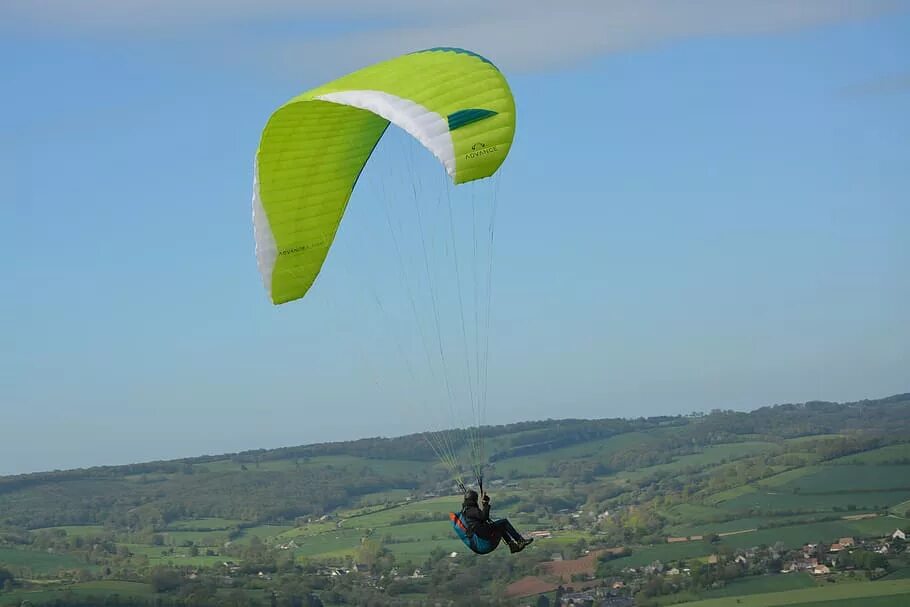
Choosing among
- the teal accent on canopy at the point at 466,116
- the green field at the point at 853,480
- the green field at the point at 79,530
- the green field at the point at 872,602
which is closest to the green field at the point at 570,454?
the green field at the point at 79,530

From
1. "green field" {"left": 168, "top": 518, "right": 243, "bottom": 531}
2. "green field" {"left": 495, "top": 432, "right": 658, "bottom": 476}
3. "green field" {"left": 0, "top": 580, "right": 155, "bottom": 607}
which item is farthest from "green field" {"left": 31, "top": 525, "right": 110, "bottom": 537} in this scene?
"green field" {"left": 0, "top": 580, "right": 155, "bottom": 607}

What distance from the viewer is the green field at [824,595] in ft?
173

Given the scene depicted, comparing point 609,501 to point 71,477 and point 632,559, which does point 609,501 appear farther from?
point 71,477

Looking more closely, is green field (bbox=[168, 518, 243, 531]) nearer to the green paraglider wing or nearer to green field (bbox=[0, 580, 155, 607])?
green field (bbox=[0, 580, 155, 607])

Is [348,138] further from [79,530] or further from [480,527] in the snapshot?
[79,530]

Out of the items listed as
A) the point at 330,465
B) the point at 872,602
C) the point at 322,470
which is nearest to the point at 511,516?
the point at 322,470

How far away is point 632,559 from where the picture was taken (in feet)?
227

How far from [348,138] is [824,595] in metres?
36.9

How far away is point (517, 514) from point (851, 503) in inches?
934

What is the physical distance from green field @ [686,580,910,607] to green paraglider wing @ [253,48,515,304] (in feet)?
113

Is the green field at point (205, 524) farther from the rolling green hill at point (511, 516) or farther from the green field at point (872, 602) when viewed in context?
the green field at point (872, 602)

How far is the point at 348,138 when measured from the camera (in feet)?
73.8

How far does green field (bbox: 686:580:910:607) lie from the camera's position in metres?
52.7

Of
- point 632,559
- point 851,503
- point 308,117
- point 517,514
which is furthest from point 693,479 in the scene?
point 308,117
